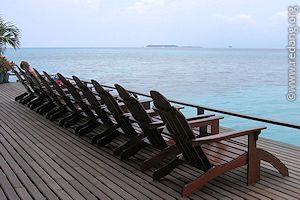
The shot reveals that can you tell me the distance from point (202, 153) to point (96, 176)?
1043 millimetres

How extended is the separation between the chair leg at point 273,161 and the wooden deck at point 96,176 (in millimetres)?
69

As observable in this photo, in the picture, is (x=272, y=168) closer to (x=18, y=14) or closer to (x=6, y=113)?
(x=6, y=113)

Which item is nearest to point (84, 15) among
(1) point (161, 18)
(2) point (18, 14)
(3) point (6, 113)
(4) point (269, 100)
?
(1) point (161, 18)

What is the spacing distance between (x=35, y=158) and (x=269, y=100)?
48.1ft

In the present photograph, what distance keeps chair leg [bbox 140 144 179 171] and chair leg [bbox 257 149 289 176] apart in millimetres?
775

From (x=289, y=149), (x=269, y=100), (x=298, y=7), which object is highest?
(x=298, y=7)

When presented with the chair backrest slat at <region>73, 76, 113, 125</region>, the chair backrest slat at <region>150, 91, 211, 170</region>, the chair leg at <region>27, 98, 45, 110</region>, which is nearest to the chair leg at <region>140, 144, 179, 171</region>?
the chair backrest slat at <region>150, 91, 211, 170</region>

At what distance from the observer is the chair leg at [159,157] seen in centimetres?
377

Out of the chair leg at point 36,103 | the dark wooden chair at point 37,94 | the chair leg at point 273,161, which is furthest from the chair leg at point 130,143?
the chair leg at point 36,103

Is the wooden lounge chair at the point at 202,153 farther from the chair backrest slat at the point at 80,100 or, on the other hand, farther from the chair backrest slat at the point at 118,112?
the chair backrest slat at the point at 80,100

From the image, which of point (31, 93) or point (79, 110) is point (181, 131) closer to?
point (79, 110)

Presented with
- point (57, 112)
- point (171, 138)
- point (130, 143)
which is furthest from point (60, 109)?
point (171, 138)

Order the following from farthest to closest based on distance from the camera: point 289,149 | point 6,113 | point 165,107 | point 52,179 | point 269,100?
point 269,100, point 6,113, point 289,149, point 52,179, point 165,107

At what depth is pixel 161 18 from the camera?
130ft
